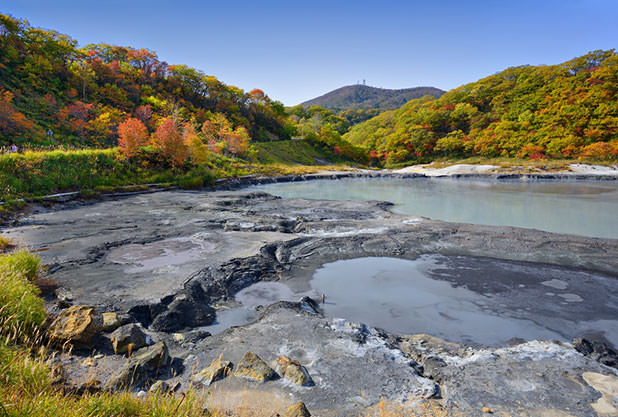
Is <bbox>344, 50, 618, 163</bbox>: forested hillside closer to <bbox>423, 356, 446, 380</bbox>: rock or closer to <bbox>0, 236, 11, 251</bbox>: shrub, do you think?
<bbox>423, 356, 446, 380</bbox>: rock

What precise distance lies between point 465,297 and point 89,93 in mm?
55256

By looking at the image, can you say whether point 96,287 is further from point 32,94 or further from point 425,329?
point 32,94

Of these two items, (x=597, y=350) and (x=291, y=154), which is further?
(x=291, y=154)

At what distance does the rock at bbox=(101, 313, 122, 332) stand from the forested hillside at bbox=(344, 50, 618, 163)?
206 feet

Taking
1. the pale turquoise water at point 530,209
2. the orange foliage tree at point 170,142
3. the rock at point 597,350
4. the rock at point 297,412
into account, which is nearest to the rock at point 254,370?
the rock at point 297,412

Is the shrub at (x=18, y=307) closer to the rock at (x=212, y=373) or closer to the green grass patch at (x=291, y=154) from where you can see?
the rock at (x=212, y=373)

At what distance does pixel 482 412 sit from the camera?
3510 millimetres

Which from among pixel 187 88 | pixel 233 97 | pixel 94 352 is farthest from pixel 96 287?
pixel 233 97

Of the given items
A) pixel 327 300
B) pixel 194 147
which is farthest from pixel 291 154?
pixel 327 300

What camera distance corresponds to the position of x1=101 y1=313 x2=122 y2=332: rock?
4926 millimetres

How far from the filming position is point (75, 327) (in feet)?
14.4

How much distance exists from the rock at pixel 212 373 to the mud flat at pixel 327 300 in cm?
12

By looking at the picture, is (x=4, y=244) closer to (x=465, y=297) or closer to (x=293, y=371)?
(x=293, y=371)

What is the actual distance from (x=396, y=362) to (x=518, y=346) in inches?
87.7
